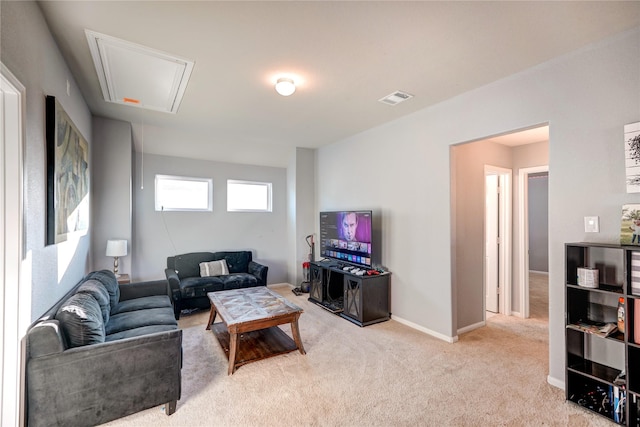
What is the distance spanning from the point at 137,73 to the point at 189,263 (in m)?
3.07

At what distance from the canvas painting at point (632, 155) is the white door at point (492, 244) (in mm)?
2264

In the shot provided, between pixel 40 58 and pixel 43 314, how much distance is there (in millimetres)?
1702

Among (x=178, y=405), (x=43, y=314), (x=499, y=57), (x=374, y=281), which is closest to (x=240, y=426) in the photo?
(x=178, y=405)

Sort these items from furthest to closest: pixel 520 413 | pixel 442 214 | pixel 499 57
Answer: pixel 442 214 → pixel 499 57 → pixel 520 413

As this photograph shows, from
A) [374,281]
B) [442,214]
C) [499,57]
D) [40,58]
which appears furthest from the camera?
[374,281]

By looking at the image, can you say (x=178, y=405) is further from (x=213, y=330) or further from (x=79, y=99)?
(x=79, y=99)

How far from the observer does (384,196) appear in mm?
4082

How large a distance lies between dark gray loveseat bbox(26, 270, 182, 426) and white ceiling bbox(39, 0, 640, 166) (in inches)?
77.0

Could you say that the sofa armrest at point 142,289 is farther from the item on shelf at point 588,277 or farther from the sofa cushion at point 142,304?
the item on shelf at point 588,277

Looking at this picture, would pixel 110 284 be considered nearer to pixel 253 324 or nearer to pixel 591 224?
pixel 253 324

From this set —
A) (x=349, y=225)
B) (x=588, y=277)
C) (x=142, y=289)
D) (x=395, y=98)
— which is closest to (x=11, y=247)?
(x=142, y=289)

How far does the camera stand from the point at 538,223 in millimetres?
7344

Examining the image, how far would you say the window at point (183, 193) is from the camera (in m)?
4.95

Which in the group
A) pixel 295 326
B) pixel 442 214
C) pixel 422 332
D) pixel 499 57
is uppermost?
pixel 499 57
